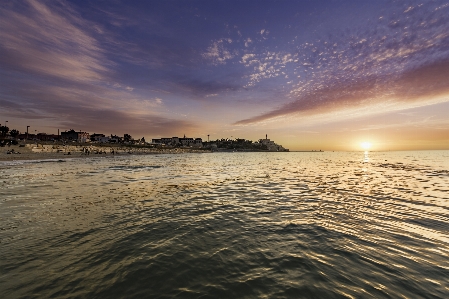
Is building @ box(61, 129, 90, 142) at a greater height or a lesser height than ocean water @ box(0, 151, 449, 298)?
greater

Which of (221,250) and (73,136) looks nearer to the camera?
(221,250)

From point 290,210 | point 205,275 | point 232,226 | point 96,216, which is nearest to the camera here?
point 205,275

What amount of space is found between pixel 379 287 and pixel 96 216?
12.9 m

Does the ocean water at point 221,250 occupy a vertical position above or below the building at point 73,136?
below

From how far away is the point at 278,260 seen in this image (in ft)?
22.8

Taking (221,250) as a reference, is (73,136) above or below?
above

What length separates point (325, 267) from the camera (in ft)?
21.5

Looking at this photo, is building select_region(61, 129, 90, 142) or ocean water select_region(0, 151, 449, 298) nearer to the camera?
ocean water select_region(0, 151, 449, 298)

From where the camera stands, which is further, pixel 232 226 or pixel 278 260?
pixel 232 226

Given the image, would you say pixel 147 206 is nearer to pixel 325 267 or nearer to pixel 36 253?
pixel 36 253

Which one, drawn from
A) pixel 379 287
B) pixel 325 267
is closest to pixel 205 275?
pixel 325 267

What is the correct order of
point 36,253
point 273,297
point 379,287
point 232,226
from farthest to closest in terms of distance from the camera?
1. point 232,226
2. point 36,253
3. point 379,287
4. point 273,297

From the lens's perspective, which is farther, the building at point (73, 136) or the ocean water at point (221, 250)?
the building at point (73, 136)

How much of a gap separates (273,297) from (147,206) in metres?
10.8
